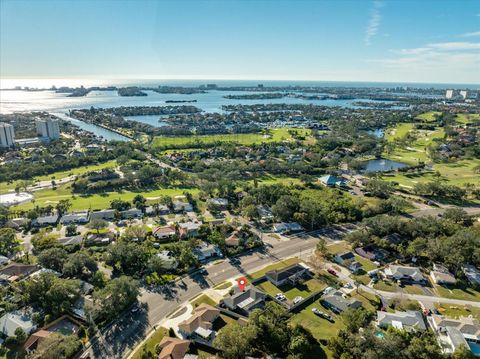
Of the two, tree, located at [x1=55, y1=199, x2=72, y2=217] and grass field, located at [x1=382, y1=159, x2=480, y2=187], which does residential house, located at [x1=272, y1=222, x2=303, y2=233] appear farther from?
grass field, located at [x1=382, y1=159, x2=480, y2=187]

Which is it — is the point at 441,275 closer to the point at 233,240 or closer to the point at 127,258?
the point at 233,240

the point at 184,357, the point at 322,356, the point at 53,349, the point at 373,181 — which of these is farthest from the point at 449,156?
the point at 53,349

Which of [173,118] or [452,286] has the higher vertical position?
[173,118]

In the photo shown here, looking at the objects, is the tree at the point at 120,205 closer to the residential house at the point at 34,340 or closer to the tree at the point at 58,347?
the residential house at the point at 34,340

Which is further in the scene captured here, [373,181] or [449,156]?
[449,156]

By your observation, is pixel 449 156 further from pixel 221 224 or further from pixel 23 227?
pixel 23 227

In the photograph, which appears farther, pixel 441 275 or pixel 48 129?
pixel 48 129

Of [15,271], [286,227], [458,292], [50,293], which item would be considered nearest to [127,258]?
[50,293]
